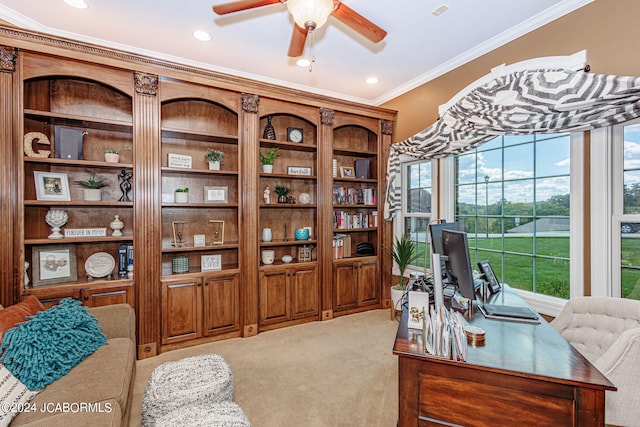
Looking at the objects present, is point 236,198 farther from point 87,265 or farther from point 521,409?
point 521,409

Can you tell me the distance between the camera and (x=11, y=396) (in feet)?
4.42

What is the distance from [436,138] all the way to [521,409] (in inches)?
99.6

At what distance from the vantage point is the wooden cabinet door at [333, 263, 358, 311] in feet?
12.4

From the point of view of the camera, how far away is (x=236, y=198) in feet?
11.4

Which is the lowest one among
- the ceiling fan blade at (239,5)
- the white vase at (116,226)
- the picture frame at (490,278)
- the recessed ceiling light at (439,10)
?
the picture frame at (490,278)

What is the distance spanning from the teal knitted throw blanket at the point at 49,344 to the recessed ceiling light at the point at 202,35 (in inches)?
96.7

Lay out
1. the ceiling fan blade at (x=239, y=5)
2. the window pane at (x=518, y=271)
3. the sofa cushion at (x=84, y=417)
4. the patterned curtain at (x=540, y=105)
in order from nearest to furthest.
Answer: the sofa cushion at (x=84, y=417), the ceiling fan blade at (x=239, y=5), the patterned curtain at (x=540, y=105), the window pane at (x=518, y=271)

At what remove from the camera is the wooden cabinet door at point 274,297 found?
132 inches

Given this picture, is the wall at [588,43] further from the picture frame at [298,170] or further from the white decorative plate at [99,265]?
the white decorative plate at [99,265]

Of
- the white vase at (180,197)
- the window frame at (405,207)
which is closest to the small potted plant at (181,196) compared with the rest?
the white vase at (180,197)

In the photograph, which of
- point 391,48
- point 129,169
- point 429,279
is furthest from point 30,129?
point 429,279

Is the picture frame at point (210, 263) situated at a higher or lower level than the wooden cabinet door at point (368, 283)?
higher

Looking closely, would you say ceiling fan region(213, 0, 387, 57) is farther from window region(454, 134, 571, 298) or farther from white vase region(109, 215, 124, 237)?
white vase region(109, 215, 124, 237)

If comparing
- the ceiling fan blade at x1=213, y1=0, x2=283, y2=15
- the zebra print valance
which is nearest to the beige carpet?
the zebra print valance
